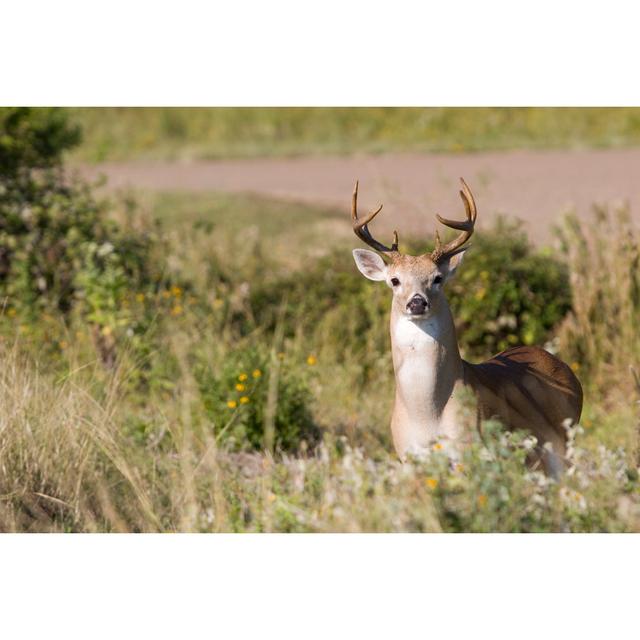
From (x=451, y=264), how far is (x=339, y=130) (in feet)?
56.7

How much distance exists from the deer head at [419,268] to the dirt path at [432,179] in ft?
14.7

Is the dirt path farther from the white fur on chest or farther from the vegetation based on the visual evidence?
the white fur on chest

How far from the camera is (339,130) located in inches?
928

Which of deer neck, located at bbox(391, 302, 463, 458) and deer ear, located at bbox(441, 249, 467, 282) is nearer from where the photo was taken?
deer neck, located at bbox(391, 302, 463, 458)

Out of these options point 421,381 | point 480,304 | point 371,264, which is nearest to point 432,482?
point 421,381

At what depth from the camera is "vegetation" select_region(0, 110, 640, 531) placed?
Result: 227 inches

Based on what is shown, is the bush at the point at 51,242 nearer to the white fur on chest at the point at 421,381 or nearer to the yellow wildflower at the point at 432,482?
the white fur on chest at the point at 421,381

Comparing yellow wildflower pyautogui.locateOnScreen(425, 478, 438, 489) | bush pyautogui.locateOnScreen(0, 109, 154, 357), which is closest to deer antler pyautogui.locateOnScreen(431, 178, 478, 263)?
yellow wildflower pyautogui.locateOnScreen(425, 478, 438, 489)

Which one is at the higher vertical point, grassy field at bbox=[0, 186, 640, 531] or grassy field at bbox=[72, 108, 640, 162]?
grassy field at bbox=[72, 108, 640, 162]

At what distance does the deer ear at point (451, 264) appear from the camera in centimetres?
655

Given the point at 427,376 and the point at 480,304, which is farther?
the point at 480,304

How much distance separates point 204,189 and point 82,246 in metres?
8.40

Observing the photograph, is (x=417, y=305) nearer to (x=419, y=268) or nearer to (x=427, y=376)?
(x=419, y=268)

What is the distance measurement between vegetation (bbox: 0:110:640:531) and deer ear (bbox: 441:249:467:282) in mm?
883
